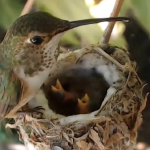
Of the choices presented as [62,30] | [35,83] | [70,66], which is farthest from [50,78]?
[62,30]

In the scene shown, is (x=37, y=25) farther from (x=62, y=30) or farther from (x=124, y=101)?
(x=124, y=101)

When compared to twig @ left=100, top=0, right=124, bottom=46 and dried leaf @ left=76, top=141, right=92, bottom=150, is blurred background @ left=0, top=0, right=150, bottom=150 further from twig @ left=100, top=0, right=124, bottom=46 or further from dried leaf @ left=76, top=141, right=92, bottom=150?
dried leaf @ left=76, top=141, right=92, bottom=150

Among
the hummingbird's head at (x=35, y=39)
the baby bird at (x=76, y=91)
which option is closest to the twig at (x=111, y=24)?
the baby bird at (x=76, y=91)

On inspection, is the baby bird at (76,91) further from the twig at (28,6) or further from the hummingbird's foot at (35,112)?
the twig at (28,6)

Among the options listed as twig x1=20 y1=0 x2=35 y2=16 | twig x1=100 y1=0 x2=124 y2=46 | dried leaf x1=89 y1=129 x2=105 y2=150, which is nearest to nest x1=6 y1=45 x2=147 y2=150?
dried leaf x1=89 y1=129 x2=105 y2=150

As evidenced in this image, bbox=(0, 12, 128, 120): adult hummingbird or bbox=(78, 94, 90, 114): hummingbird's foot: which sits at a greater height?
bbox=(0, 12, 128, 120): adult hummingbird
